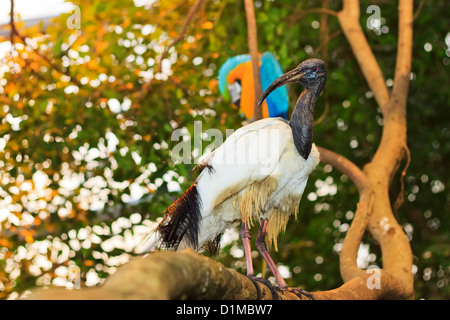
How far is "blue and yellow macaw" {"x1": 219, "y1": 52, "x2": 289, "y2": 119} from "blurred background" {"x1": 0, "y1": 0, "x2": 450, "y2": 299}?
0.24m

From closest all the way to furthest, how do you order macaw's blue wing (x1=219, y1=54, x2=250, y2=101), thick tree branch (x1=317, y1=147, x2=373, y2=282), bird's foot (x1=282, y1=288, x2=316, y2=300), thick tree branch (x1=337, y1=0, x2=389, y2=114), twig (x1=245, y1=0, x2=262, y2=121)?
bird's foot (x1=282, y1=288, x2=316, y2=300) < thick tree branch (x1=317, y1=147, x2=373, y2=282) < twig (x1=245, y1=0, x2=262, y2=121) < thick tree branch (x1=337, y1=0, x2=389, y2=114) < macaw's blue wing (x1=219, y1=54, x2=250, y2=101)

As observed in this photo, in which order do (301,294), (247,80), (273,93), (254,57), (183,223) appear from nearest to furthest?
(301,294) < (183,223) < (254,57) < (273,93) < (247,80)

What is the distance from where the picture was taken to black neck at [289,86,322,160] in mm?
1995

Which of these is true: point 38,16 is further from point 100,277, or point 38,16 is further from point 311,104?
point 311,104

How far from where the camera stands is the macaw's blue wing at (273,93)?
301 cm

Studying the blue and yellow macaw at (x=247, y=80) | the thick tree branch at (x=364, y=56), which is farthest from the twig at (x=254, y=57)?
the thick tree branch at (x=364, y=56)

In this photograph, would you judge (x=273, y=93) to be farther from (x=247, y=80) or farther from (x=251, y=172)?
(x=251, y=172)

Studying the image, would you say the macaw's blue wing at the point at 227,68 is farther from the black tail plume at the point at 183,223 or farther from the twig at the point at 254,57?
the black tail plume at the point at 183,223

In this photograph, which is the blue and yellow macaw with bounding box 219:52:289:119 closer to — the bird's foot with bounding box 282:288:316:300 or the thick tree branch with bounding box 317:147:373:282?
the thick tree branch with bounding box 317:147:373:282

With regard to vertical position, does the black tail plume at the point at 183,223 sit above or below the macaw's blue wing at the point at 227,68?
below

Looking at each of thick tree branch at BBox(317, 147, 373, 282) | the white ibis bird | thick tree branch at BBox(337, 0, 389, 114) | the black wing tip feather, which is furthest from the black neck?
thick tree branch at BBox(337, 0, 389, 114)

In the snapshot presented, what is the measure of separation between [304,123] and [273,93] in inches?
38.7

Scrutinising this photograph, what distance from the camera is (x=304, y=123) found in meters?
2.01

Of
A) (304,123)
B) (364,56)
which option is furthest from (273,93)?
(304,123)
